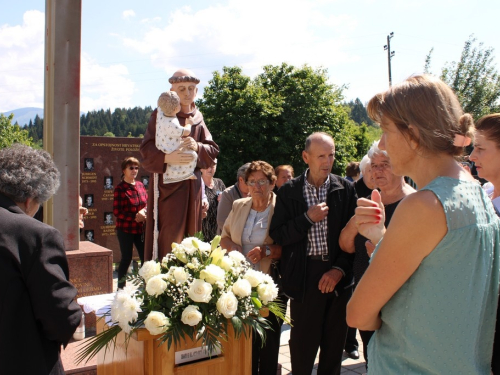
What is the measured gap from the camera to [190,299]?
258 cm

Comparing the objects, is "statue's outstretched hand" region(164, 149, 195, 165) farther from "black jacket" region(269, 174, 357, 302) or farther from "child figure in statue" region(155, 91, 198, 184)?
"black jacket" region(269, 174, 357, 302)

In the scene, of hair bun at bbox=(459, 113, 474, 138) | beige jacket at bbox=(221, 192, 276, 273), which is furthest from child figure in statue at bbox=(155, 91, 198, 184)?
hair bun at bbox=(459, 113, 474, 138)

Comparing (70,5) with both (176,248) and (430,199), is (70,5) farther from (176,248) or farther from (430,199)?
(430,199)

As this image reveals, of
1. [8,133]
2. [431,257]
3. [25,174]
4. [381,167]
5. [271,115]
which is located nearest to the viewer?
[431,257]

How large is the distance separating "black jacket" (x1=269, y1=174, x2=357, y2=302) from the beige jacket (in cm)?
14

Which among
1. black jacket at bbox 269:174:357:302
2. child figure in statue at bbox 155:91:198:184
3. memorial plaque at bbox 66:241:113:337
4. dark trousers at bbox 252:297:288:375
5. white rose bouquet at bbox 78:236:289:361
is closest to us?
white rose bouquet at bbox 78:236:289:361

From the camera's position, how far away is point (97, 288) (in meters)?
5.24

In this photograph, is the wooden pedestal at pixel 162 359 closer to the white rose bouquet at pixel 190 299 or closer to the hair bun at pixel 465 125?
the white rose bouquet at pixel 190 299

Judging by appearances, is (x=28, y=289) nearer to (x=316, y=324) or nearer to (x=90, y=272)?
(x=316, y=324)

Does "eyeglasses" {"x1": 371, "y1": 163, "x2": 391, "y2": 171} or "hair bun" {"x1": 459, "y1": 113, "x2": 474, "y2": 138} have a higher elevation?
"hair bun" {"x1": 459, "y1": 113, "x2": 474, "y2": 138}

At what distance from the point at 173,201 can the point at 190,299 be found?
48.1 inches

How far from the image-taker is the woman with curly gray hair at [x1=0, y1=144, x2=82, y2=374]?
216 centimetres

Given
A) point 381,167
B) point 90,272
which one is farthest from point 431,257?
point 90,272

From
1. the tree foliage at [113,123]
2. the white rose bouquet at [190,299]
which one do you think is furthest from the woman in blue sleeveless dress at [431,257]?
the tree foliage at [113,123]
